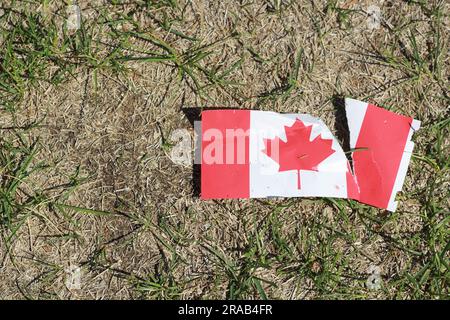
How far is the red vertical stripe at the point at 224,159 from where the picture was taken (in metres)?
2.20

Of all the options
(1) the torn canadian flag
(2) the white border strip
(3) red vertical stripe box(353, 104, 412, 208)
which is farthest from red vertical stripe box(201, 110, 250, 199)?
(2) the white border strip

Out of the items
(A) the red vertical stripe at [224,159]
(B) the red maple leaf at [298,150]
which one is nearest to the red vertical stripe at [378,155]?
(B) the red maple leaf at [298,150]

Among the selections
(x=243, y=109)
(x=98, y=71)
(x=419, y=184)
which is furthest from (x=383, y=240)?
(x=98, y=71)

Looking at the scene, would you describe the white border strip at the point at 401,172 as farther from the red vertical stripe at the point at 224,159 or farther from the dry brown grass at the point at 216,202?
the red vertical stripe at the point at 224,159

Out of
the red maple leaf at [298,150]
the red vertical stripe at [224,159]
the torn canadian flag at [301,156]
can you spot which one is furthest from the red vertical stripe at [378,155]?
the red vertical stripe at [224,159]

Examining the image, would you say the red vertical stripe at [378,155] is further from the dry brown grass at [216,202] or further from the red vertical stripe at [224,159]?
the red vertical stripe at [224,159]

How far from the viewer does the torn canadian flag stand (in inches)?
87.0

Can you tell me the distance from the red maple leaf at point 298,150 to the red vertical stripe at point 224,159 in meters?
0.12

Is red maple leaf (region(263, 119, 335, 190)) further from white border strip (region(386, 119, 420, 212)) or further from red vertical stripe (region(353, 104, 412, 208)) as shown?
white border strip (region(386, 119, 420, 212))

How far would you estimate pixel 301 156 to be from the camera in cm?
222

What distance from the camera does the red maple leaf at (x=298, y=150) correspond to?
2221 mm

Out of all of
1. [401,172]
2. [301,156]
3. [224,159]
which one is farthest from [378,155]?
Answer: [224,159]

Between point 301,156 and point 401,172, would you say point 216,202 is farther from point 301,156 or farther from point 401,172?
point 401,172

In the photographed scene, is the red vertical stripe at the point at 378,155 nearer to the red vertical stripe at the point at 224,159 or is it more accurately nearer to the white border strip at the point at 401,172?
the white border strip at the point at 401,172
